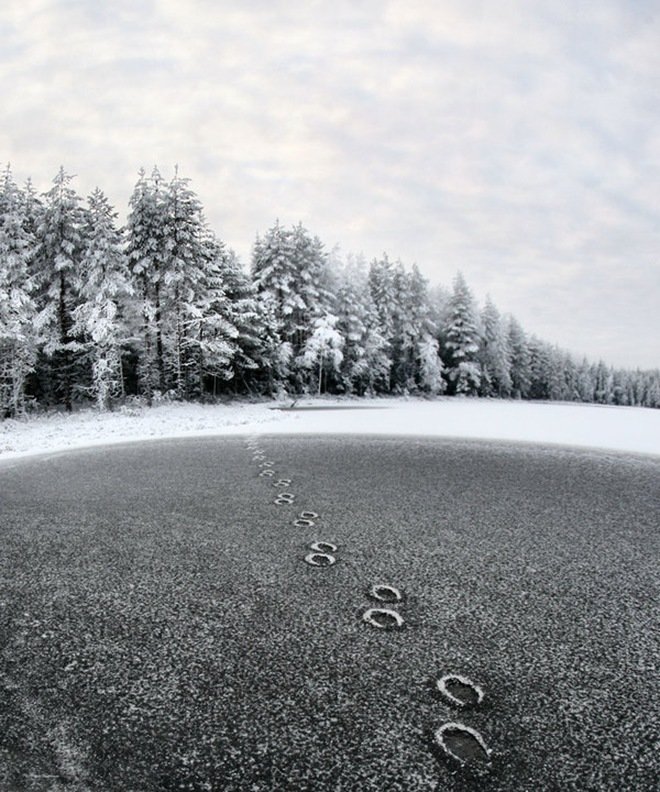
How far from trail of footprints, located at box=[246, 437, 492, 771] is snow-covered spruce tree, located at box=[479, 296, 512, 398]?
139ft

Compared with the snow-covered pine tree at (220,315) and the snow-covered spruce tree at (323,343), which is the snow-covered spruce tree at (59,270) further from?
the snow-covered spruce tree at (323,343)

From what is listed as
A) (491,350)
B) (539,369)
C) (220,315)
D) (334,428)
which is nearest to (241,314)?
(220,315)

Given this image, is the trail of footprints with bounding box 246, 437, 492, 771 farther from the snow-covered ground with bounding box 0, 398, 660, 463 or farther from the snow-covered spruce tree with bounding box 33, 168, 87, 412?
the snow-covered spruce tree with bounding box 33, 168, 87, 412

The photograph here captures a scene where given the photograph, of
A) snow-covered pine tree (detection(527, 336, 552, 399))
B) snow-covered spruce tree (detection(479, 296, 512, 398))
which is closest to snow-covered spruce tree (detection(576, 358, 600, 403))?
snow-covered pine tree (detection(527, 336, 552, 399))

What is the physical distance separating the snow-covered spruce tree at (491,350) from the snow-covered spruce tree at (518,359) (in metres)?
6.81

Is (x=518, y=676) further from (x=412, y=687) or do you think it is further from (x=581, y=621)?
(x=581, y=621)

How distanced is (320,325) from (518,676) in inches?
1189

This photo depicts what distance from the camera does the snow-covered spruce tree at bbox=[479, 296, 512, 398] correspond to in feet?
151

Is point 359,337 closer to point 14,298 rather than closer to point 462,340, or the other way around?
point 462,340

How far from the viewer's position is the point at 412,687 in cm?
247

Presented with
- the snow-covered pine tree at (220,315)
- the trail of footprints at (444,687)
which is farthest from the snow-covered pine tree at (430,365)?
the trail of footprints at (444,687)

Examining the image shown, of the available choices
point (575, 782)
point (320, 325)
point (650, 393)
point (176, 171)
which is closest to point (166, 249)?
point (176, 171)

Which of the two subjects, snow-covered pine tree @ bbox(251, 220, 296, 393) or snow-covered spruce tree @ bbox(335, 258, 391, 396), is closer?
snow-covered pine tree @ bbox(251, 220, 296, 393)

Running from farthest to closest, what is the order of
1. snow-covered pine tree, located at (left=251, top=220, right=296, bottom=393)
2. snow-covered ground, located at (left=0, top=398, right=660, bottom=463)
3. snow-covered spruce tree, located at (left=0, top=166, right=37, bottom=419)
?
snow-covered pine tree, located at (left=251, top=220, right=296, bottom=393) → snow-covered spruce tree, located at (left=0, top=166, right=37, bottom=419) → snow-covered ground, located at (left=0, top=398, right=660, bottom=463)
